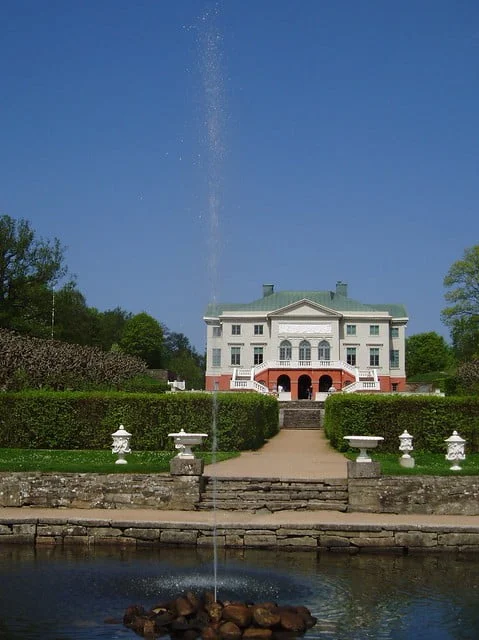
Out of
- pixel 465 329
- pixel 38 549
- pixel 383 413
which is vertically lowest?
pixel 38 549

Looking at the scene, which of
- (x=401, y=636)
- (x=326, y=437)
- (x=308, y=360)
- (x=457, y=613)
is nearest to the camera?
(x=401, y=636)

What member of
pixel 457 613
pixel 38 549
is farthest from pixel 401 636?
pixel 38 549

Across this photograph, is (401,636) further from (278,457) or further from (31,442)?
(31,442)

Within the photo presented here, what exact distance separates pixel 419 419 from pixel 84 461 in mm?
10953

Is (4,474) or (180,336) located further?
(180,336)

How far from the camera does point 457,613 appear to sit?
9.21m

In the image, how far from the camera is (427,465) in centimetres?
1983

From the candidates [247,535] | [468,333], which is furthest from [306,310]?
[247,535]

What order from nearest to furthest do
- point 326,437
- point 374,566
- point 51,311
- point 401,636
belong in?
point 401,636
point 374,566
point 326,437
point 51,311

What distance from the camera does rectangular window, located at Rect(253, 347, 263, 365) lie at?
7244 cm

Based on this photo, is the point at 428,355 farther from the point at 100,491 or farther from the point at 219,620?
the point at 219,620

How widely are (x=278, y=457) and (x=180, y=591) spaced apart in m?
14.1

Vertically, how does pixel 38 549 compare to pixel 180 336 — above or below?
below

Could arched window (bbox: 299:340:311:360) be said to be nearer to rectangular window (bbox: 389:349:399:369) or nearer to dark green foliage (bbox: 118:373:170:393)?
rectangular window (bbox: 389:349:399:369)
